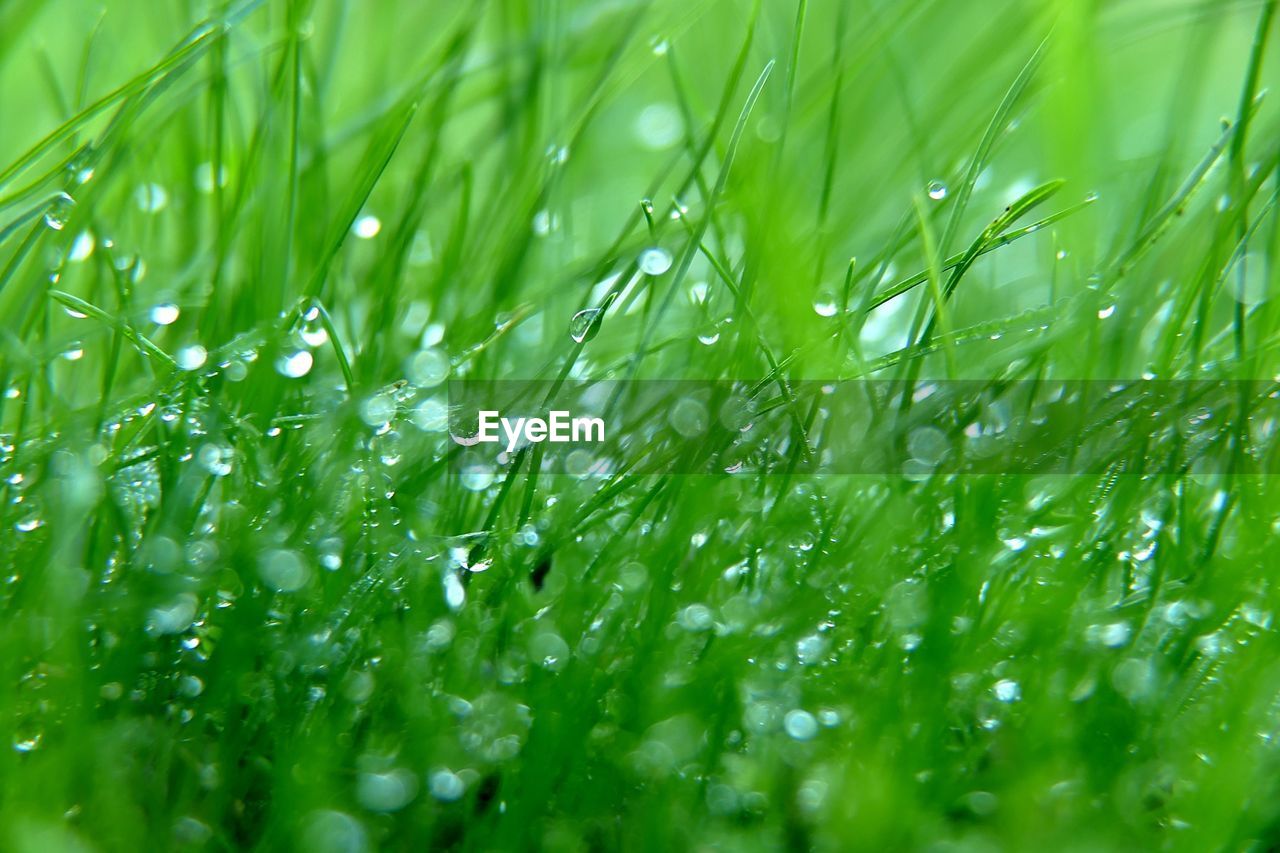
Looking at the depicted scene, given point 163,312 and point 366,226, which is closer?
point 163,312

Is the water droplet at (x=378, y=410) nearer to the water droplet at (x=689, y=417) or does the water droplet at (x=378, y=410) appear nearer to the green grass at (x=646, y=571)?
the green grass at (x=646, y=571)

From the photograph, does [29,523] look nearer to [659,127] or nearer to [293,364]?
[293,364]

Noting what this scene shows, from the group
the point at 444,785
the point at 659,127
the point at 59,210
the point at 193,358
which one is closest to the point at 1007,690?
the point at 444,785

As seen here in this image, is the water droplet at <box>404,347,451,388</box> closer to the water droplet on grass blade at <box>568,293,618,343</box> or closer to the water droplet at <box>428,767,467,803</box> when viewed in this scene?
the water droplet on grass blade at <box>568,293,618,343</box>

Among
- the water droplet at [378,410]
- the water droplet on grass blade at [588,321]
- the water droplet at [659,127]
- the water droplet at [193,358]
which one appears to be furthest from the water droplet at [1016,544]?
the water droplet at [659,127]

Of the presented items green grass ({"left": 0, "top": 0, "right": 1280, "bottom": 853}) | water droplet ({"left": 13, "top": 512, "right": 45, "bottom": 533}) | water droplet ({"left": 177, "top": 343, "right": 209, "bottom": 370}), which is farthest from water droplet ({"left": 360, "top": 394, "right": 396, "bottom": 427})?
water droplet ({"left": 13, "top": 512, "right": 45, "bottom": 533})
